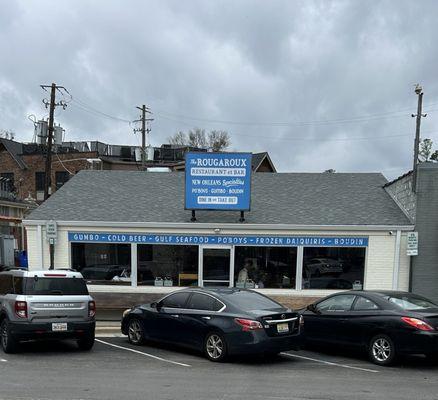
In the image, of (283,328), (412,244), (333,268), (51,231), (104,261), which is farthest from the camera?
(104,261)

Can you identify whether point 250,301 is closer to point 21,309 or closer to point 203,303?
point 203,303

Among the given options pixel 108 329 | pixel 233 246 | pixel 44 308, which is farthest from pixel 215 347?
pixel 233 246

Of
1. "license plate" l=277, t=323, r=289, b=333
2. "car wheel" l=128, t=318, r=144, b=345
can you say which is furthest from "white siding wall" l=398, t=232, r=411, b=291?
"car wheel" l=128, t=318, r=144, b=345

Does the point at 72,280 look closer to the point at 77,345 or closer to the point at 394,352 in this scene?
the point at 77,345

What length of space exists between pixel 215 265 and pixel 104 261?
373 cm

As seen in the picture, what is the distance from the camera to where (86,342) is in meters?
10.5

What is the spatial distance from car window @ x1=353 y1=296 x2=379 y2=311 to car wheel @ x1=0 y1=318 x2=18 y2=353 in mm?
6629

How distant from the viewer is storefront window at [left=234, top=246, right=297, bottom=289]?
16.9 m

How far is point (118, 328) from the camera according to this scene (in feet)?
44.6

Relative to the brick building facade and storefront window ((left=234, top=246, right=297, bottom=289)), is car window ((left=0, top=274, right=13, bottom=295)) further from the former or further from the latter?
the brick building facade

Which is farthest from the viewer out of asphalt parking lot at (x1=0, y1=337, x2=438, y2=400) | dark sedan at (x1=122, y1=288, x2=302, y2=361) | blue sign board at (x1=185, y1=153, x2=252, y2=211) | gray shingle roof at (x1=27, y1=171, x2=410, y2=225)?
gray shingle roof at (x1=27, y1=171, x2=410, y2=225)

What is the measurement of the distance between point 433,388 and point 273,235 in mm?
9167

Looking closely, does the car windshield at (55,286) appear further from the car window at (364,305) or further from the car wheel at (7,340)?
the car window at (364,305)

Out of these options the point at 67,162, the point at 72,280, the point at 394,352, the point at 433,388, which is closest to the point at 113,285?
the point at 72,280
